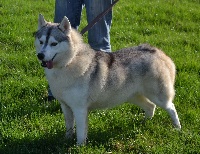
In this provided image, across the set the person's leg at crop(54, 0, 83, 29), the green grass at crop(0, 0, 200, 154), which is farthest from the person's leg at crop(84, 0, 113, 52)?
the green grass at crop(0, 0, 200, 154)

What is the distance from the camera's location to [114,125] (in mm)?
4914

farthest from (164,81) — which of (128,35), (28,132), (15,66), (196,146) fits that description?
(128,35)

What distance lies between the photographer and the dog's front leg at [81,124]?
13.8ft

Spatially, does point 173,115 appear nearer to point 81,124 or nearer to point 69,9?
point 81,124

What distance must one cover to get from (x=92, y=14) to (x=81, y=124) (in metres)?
1.69

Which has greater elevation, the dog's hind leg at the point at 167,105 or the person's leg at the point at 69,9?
the person's leg at the point at 69,9

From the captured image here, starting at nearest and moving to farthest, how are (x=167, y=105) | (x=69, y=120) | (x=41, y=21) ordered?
(x=41, y=21), (x=69, y=120), (x=167, y=105)

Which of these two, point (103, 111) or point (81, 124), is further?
point (103, 111)

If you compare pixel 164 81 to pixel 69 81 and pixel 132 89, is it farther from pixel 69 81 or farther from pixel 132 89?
pixel 69 81

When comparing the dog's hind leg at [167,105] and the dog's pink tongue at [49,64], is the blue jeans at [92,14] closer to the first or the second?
the dog's hind leg at [167,105]

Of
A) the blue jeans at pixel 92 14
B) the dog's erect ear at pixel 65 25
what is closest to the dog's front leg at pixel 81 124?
the dog's erect ear at pixel 65 25

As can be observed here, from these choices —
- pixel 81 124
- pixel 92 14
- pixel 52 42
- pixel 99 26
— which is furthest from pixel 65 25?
Answer: pixel 99 26

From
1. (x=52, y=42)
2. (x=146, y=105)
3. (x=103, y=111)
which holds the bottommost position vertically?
(x=103, y=111)

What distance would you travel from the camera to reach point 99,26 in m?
5.49
